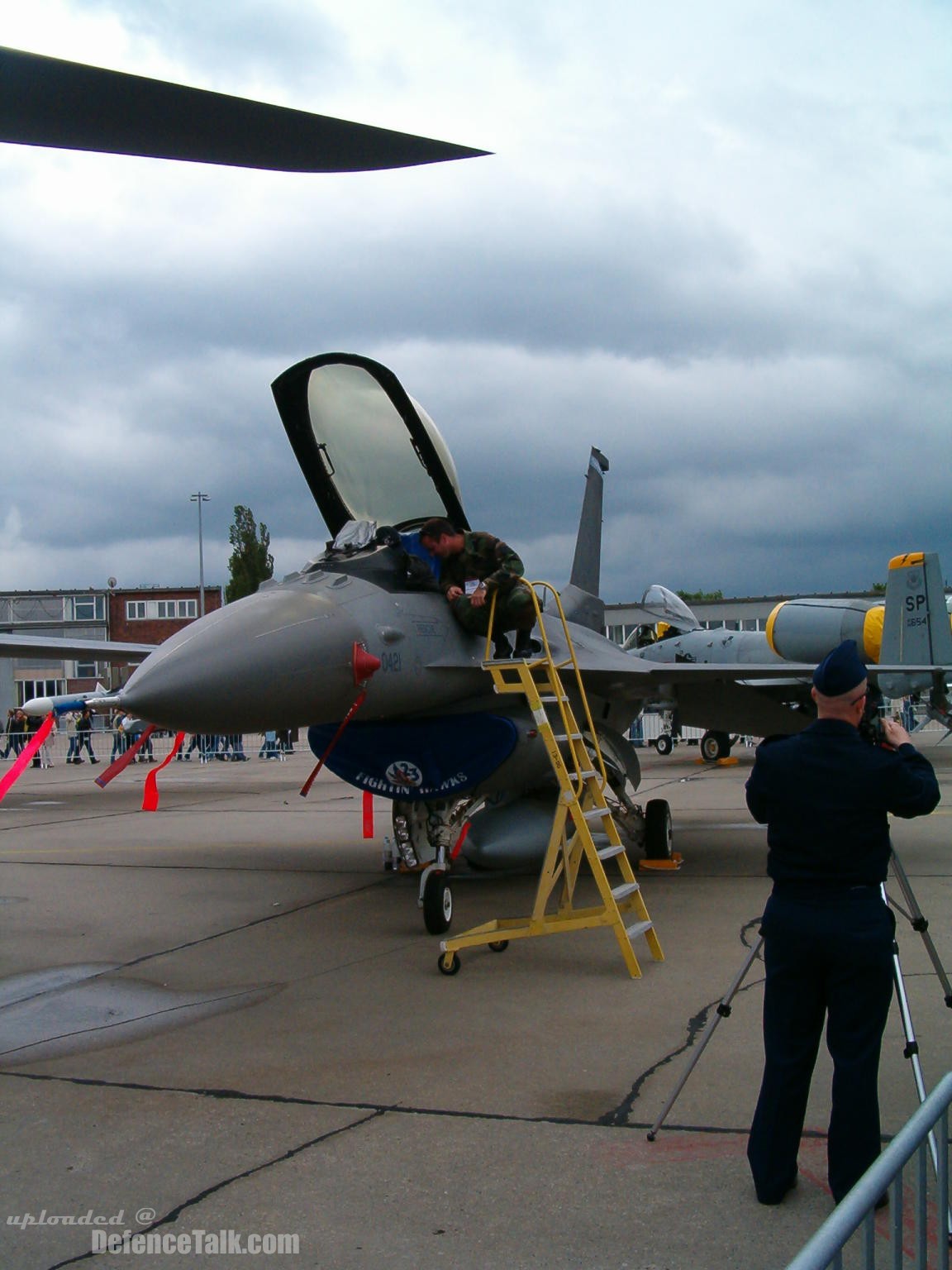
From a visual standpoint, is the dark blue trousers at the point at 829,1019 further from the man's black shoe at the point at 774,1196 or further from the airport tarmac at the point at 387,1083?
the airport tarmac at the point at 387,1083

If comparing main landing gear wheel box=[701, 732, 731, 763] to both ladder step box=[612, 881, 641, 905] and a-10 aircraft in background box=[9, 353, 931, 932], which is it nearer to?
a-10 aircraft in background box=[9, 353, 931, 932]

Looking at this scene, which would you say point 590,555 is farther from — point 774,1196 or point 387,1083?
point 774,1196

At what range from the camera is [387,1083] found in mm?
4293

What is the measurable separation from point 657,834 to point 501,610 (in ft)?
12.0

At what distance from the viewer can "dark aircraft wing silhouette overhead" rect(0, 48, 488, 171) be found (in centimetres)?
242

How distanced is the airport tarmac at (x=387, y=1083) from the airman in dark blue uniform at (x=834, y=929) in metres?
0.26

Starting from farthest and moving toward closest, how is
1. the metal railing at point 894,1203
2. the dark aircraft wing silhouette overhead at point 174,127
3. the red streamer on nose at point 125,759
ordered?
the red streamer on nose at point 125,759 → the dark aircraft wing silhouette overhead at point 174,127 → the metal railing at point 894,1203

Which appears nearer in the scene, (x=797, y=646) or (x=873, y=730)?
(x=873, y=730)

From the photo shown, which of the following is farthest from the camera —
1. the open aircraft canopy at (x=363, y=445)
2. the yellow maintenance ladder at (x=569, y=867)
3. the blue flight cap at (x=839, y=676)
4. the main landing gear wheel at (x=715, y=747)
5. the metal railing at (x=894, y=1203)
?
the main landing gear wheel at (x=715, y=747)

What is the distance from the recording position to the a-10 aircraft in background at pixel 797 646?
11.2 meters

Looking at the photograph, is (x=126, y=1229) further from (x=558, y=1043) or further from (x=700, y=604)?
(x=700, y=604)

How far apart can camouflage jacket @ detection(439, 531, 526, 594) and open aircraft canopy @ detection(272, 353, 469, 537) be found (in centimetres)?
61

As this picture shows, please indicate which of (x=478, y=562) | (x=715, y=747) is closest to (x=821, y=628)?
(x=715, y=747)

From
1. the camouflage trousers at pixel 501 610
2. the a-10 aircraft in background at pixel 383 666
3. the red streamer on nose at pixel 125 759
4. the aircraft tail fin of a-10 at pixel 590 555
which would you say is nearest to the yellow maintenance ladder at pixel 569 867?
the camouflage trousers at pixel 501 610
